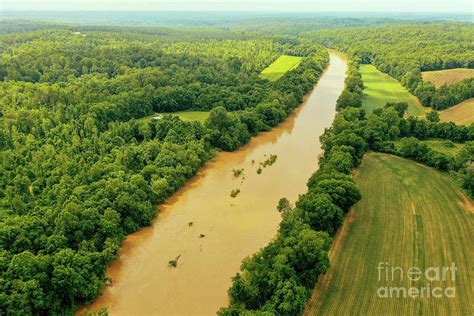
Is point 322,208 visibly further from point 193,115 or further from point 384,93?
point 384,93

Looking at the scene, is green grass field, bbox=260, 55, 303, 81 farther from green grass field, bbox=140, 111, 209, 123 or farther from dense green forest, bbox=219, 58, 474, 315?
dense green forest, bbox=219, 58, 474, 315

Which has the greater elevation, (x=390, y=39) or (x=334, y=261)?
(x=390, y=39)

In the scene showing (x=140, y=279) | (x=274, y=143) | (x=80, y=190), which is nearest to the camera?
(x=140, y=279)

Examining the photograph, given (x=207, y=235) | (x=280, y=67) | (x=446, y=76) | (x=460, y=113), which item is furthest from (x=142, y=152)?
(x=280, y=67)

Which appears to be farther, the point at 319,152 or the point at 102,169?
the point at 319,152

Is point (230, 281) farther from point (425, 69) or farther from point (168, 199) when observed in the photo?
point (425, 69)

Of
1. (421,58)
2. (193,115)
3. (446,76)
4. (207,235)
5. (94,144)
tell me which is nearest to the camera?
(207,235)

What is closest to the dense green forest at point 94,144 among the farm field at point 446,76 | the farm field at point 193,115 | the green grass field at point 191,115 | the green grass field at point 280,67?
the green grass field at point 191,115

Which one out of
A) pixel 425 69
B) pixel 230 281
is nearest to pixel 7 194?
pixel 230 281
